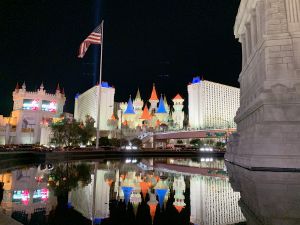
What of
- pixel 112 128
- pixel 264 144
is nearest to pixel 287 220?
pixel 264 144

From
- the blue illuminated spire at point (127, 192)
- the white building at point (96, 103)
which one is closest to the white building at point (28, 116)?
the white building at point (96, 103)

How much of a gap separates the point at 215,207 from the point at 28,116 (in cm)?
8824

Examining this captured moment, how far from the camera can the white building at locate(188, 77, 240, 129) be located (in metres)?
128

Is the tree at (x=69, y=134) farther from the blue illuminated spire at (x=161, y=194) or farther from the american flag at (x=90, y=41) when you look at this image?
the blue illuminated spire at (x=161, y=194)

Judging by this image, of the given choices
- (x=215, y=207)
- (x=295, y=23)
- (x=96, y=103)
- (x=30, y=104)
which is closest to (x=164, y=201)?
(x=215, y=207)

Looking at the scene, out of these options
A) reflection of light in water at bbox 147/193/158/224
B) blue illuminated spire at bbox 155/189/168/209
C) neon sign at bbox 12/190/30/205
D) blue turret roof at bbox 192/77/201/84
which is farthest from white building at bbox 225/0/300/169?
blue turret roof at bbox 192/77/201/84

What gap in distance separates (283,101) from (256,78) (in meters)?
4.30

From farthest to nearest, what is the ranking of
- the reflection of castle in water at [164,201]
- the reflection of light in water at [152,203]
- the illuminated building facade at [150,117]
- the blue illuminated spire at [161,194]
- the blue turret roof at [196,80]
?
the blue turret roof at [196,80] → the illuminated building facade at [150,117] → the blue illuminated spire at [161,194] → the reflection of light in water at [152,203] → the reflection of castle in water at [164,201]

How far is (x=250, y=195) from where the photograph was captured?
29.4ft

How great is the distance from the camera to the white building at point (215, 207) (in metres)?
6.50

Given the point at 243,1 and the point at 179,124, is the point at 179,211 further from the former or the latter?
the point at 179,124

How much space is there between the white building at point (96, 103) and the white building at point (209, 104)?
39.4 meters

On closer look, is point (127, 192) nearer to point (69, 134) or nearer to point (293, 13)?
point (293, 13)

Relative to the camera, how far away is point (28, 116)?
8619cm
